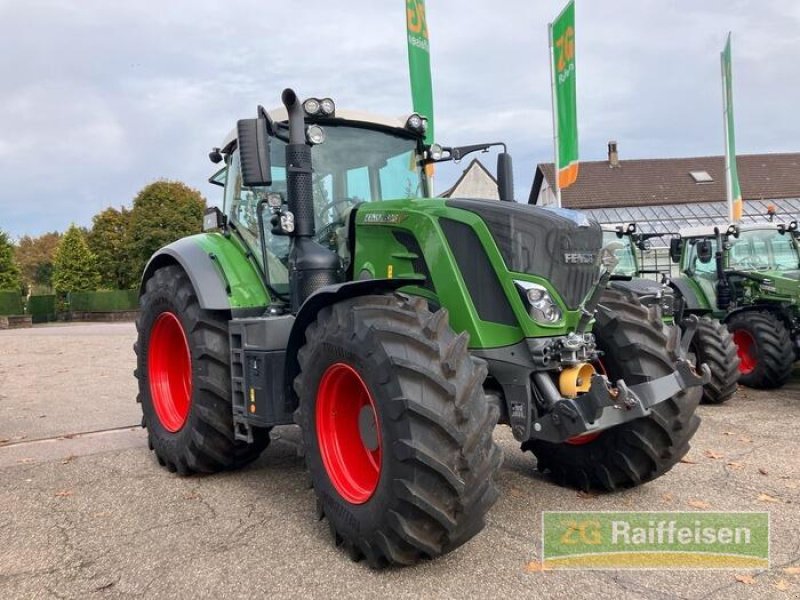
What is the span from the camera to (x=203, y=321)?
4785 mm

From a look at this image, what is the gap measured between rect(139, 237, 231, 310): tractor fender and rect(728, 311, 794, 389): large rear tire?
683 centimetres

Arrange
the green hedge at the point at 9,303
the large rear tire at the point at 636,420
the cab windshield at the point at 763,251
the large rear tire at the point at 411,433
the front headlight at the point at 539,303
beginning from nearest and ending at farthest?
the large rear tire at the point at 411,433, the front headlight at the point at 539,303, the large rear tire at the point at 636,420, the cab windshield at the point at 763,251, the green hedge at the point at 9,303

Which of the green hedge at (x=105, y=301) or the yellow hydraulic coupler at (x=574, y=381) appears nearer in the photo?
the yellow hydraulic coupler at (x=574, y=381)

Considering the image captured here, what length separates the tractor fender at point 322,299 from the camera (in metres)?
3.58

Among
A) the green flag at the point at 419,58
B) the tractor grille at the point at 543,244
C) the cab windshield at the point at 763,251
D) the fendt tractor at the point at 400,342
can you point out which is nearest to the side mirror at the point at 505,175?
the fendt tractor at the point at 400,342

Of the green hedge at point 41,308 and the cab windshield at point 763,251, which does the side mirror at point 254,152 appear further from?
the green hedge at point 41,308

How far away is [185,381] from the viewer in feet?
18.4

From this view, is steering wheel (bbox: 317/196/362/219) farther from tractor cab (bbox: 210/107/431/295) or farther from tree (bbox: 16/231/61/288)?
tree (bbox: 16/231/61/288)

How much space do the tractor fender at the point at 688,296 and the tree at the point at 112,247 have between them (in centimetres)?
4016

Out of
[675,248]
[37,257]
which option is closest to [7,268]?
[37,257]

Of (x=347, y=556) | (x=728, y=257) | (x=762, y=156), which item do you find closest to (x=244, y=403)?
(x=347, y=556)

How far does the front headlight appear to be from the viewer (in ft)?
11.6

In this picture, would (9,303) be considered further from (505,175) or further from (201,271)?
(505,175)

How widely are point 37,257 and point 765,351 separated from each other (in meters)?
76.7
